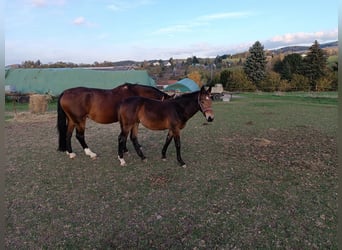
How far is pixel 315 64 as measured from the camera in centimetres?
3497

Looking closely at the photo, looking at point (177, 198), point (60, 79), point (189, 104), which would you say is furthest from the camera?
point (60, 79)

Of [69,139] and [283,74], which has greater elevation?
[283,74]

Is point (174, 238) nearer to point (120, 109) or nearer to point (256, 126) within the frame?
point (120, 109)

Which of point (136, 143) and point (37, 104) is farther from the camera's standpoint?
point (37, 104)

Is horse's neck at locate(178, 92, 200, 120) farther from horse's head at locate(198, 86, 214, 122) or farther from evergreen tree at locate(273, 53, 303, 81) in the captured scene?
evergreen tree at locate(273, 53, 303, 81)

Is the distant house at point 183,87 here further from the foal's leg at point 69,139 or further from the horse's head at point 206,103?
the horse's head at point 206,103

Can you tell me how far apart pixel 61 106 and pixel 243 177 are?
3.78 meters

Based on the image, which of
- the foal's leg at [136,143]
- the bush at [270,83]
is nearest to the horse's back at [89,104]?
the foal's leg at [136,143]

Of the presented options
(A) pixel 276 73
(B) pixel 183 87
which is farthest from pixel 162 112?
(A) pixel 276 73

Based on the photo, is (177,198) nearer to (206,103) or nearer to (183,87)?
(206,103)

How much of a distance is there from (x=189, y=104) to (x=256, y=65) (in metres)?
Answer: 35.4

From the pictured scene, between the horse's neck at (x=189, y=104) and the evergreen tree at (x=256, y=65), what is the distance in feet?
113

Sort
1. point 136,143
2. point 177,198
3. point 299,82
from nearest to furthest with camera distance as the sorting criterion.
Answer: point 177,198 → point 136,143 → point 299,82

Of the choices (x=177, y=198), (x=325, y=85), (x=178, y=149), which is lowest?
(x=177, y=198)
